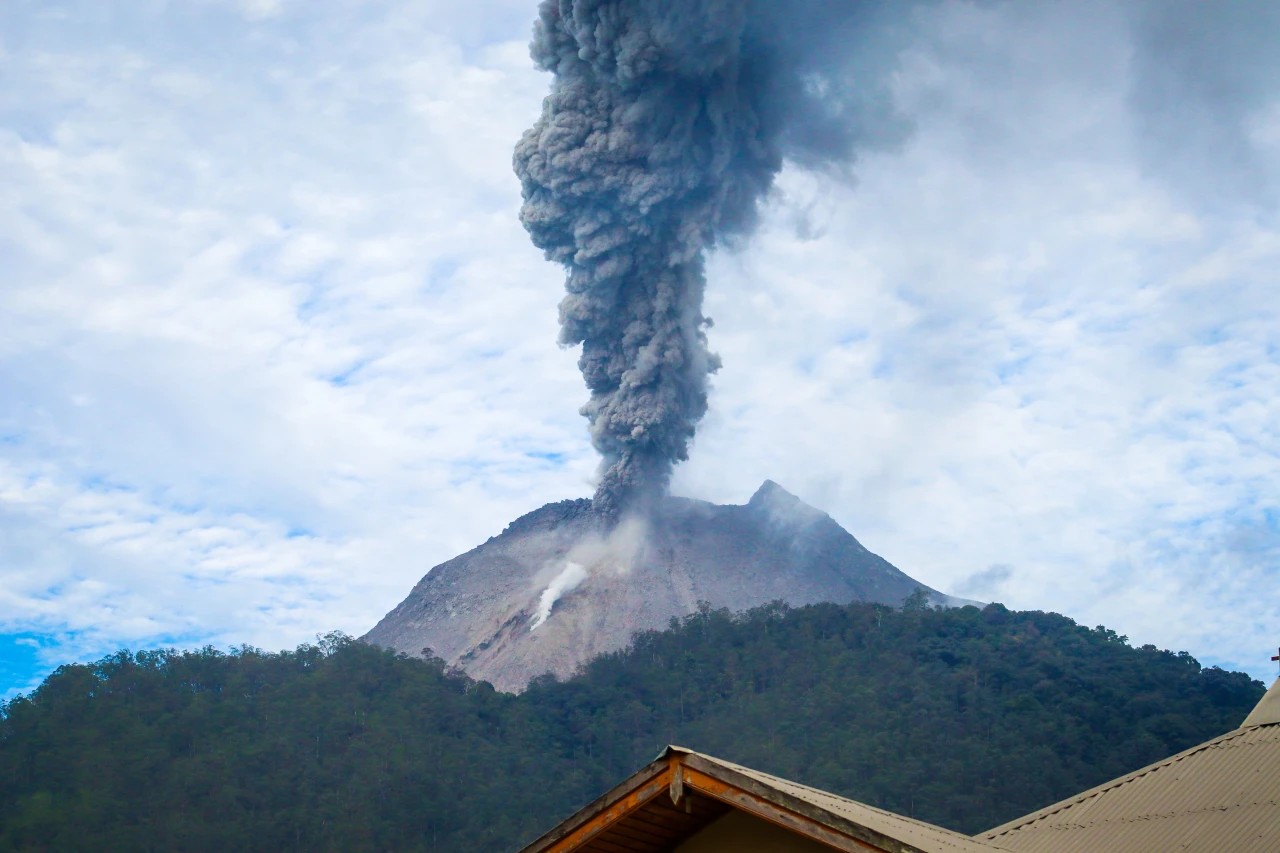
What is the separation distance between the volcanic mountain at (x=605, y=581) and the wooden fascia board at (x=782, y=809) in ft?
224

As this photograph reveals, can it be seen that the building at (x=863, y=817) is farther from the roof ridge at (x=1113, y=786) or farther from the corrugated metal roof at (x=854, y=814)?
the roof ridge at (x=1113, y=786)

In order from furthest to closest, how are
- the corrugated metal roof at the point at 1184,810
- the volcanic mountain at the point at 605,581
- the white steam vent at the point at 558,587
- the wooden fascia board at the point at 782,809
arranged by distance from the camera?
the white steam vent at the point at 558,587 < the volcanic mountain at the point at 605,581 < the corrugated metal roof at the point at 1184,810 < the wooden fascia board at the point at 782,809

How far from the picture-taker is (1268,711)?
10500mm

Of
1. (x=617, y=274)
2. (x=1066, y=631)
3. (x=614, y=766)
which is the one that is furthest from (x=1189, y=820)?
(x=1066, y=631)

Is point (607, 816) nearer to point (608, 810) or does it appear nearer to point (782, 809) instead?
point (608, 810)

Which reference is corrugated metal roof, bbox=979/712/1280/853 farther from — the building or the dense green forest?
the dense green forest

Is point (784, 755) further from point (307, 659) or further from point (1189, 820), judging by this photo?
point (1189, 820)

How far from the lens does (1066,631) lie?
70188 millimetres

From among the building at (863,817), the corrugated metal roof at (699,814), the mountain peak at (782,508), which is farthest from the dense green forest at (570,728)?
the corrugated metal roof at (699,814)

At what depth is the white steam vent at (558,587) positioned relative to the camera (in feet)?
265

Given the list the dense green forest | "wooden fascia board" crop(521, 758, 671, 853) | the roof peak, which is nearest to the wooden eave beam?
"wooden fascia board" crop(521, 758, 671, 853)

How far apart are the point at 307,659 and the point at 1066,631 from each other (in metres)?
37.1

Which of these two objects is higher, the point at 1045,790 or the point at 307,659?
the point at 307,659

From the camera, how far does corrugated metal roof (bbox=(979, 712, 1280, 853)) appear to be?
8203mm
